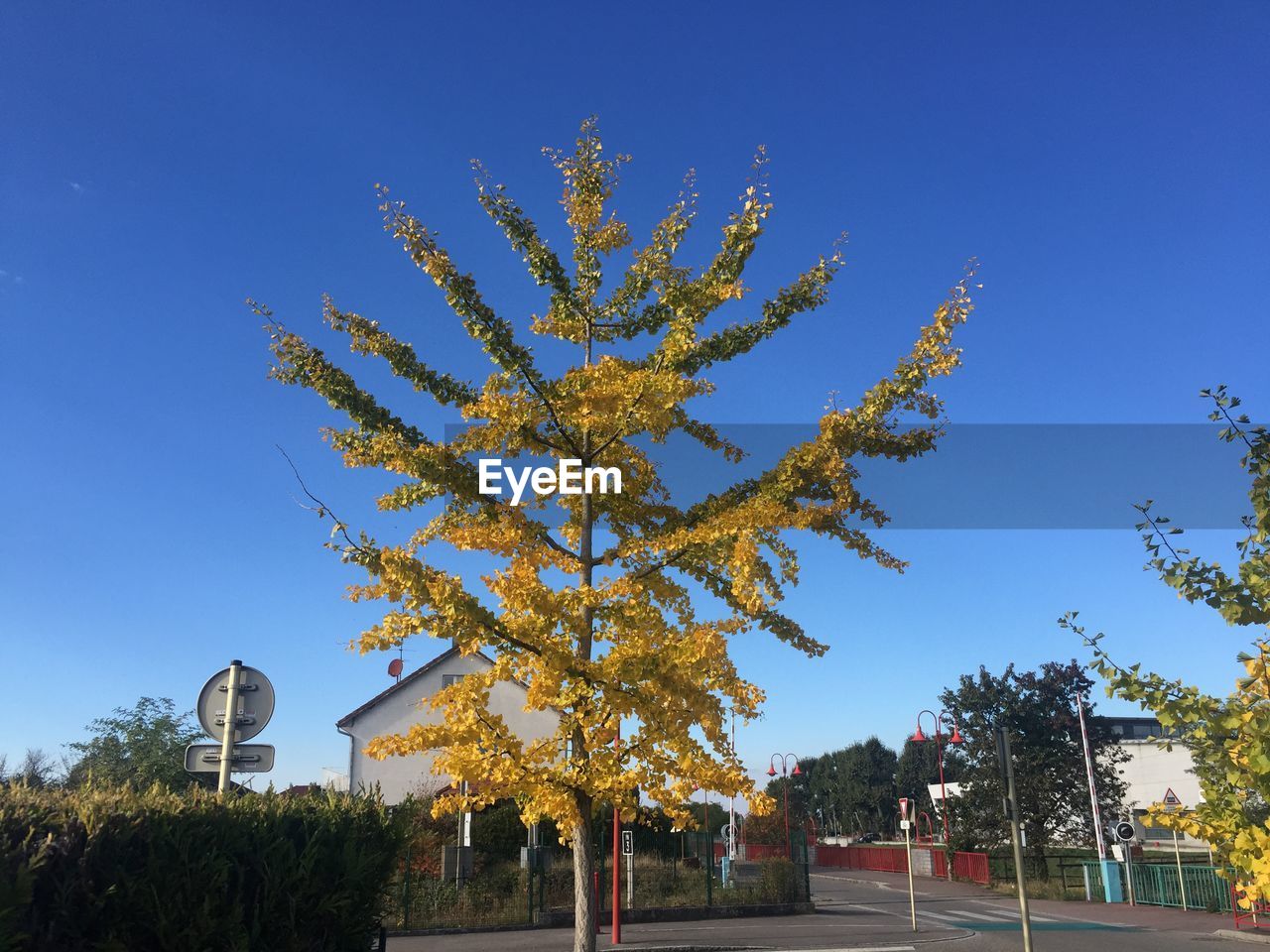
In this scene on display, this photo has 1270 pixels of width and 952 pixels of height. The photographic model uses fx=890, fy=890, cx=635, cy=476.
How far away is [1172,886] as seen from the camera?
92.9ft

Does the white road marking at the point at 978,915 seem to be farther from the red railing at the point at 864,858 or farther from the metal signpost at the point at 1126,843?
the red railing at the point at 864,858

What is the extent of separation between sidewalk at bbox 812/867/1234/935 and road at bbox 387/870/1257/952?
1.1 inches

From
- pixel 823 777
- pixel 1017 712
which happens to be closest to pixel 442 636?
pixel 1017 712

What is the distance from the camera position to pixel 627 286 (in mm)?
11211

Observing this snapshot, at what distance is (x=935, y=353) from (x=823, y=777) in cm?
10801

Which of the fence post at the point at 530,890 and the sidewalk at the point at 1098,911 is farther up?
the fence post at the point at 530,890

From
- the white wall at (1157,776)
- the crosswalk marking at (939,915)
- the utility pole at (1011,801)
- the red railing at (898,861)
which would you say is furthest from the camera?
the white wall at (1157,776)

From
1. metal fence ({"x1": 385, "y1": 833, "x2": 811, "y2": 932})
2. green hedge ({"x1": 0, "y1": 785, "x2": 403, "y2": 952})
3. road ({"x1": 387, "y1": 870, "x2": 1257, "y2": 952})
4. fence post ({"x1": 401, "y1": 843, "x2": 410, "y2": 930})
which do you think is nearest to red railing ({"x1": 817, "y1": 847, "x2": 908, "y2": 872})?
road ({"x1": 387, "y1": 870, "x2": 1257, "y2": 952})

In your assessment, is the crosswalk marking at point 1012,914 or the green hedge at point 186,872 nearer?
the green hedge at point 186,872

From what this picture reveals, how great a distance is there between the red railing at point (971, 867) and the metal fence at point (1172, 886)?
257 inches

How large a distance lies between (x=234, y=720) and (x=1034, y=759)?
1437 inches

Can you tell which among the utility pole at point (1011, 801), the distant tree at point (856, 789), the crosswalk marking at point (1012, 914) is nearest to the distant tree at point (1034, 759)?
the crosswalk marking at point (1012, 914)

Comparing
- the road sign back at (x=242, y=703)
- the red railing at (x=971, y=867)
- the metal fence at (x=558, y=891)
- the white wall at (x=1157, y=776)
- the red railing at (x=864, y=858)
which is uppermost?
the road sign back at (x=242, y=703)

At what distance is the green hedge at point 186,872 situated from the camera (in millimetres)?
5461
